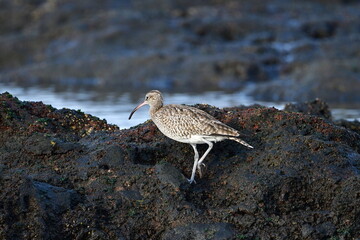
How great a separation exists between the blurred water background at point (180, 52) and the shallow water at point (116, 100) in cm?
4

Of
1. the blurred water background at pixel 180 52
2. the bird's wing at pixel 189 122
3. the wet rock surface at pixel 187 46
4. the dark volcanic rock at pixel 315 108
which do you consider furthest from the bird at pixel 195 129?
the wet rock surface at pixel 187 46

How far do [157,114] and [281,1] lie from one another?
26581 mm

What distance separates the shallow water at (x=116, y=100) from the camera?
841 inches

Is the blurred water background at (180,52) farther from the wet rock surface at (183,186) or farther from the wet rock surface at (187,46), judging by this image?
the wet rock surface at (183,186)

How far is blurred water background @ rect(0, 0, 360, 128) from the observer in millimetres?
24422

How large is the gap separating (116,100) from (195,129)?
15151 millimetres

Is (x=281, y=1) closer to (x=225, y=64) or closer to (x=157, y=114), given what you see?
(x=225, y=64)

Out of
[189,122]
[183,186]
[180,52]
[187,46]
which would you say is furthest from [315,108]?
[187,46]

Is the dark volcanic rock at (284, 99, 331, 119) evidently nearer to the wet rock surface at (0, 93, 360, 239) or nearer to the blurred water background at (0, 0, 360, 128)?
the wet rock surface at (0, 93, 360, 239)

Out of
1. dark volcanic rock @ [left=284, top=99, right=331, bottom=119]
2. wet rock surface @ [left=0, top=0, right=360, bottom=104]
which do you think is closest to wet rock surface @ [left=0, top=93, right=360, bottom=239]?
dark volcanic rock @ [left=284, top=99, right=331, bottom=119]

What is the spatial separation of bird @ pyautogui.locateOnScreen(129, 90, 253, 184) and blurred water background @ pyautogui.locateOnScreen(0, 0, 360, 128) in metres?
12.3

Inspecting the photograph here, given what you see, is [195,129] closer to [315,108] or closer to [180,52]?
[315,108]

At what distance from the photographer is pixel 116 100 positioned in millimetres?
24016

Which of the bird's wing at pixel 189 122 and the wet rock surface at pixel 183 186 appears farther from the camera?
the bird's wing at pixel 189 122
